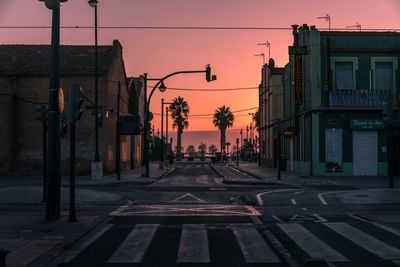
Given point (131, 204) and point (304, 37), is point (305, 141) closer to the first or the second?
point (304, 37)

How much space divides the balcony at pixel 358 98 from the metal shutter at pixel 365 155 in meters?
1.98

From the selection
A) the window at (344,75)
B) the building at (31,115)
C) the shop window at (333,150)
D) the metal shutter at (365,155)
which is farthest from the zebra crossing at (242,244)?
the building at (31,115)

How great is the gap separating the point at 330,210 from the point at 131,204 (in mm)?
6409

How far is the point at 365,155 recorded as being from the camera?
37.5 metres

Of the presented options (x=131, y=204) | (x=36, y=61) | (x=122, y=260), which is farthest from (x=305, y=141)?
(x=122, y=260)

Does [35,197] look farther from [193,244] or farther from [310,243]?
[310,243]

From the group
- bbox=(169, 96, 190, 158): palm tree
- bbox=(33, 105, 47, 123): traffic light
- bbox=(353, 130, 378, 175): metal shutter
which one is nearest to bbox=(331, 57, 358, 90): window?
bbox=(353, 130, 378, 175): metal shutter

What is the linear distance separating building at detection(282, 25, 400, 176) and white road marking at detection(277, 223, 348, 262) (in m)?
25.1

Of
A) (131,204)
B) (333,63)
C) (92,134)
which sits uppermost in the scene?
(333,63)

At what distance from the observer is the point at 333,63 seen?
123 feet

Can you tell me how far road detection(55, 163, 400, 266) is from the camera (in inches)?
345

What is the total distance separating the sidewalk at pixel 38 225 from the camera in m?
9.02

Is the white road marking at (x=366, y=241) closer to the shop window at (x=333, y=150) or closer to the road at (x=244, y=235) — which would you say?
the road at (x=244, y=235)

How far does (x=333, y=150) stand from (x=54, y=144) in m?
27.3
